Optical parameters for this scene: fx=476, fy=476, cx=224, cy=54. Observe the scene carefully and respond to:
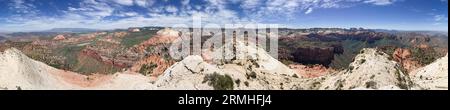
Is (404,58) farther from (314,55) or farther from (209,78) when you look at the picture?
(209,78)

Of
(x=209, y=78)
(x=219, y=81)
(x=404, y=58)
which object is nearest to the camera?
(x=209, y=78)

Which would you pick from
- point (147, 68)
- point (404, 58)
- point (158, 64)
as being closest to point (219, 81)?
point (147, 68)

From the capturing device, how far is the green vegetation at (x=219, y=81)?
2567 cm

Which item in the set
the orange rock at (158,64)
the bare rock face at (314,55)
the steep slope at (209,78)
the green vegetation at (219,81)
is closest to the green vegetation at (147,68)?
the orange rock at (158,64)

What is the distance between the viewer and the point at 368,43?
18300cm

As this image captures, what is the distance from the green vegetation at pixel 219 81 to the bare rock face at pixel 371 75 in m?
6.10

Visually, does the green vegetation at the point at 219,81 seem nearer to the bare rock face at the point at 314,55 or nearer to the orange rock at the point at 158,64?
the orange rock at the point at 158,64

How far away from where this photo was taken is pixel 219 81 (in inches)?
1021

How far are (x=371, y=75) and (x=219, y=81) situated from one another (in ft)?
26.7
